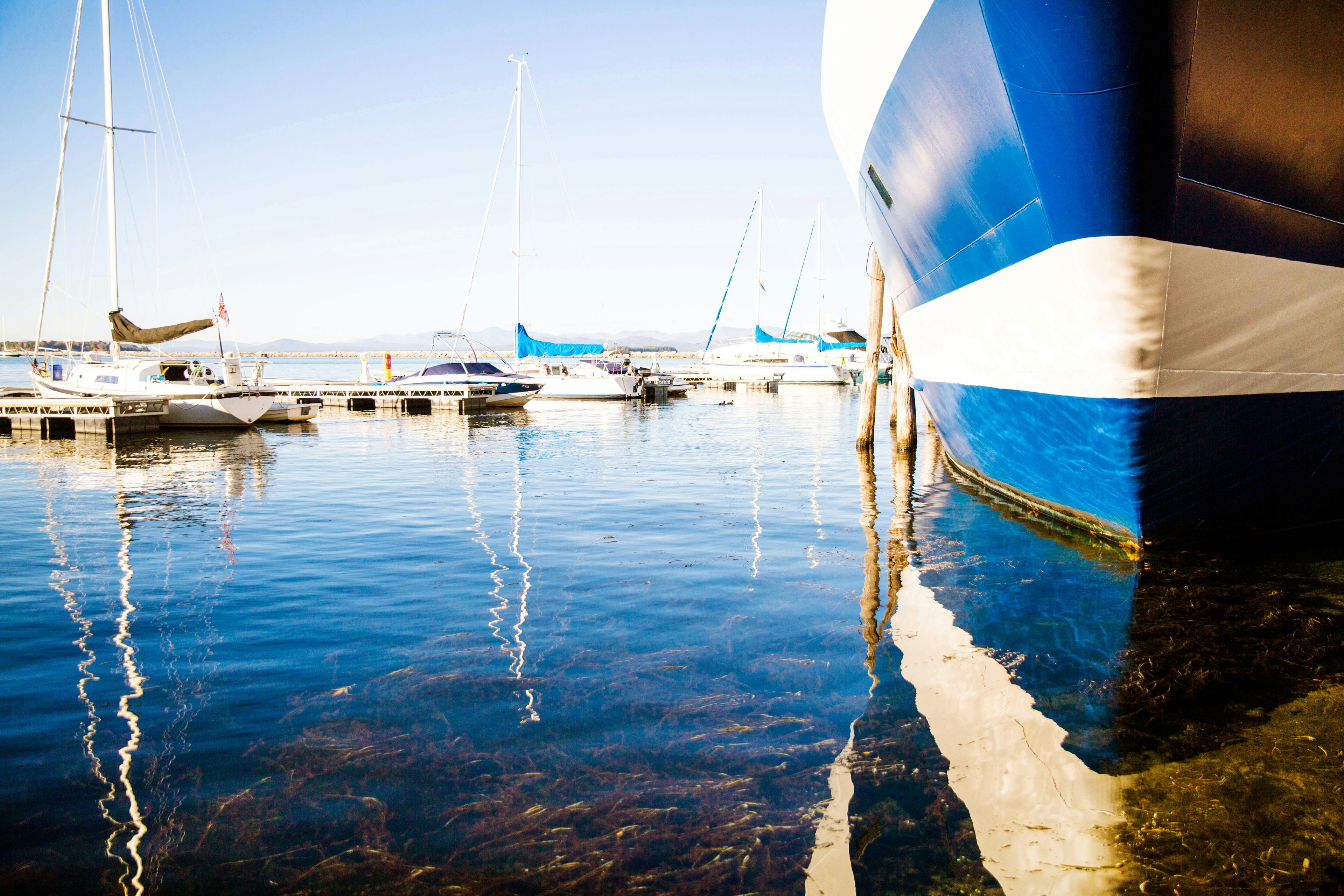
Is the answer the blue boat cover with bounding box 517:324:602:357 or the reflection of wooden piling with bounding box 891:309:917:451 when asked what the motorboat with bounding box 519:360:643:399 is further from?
the reflection of wooden piling with bounding box 891:309:917:451

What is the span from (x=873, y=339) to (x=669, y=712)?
13571 millimetres

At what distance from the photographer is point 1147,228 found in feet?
16.5

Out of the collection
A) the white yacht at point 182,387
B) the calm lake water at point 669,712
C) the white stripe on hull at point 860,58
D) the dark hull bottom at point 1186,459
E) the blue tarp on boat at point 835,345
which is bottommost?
the calm lake water at point 669,712

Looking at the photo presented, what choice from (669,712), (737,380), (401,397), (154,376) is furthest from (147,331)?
(737,380)

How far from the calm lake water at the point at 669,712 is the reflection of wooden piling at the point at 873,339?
8.11m

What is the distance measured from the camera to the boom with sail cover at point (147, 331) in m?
23.5

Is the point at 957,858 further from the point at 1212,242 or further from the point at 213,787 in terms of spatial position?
the point at 1212,242

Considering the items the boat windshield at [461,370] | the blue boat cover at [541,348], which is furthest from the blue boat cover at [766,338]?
the boat windshield at [461,370]

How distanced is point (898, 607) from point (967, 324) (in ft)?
10.8

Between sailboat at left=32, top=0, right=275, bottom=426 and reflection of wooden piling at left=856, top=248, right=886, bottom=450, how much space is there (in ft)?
58.8

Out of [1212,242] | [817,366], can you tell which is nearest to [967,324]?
[1212,242]

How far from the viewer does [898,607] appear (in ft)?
19.9

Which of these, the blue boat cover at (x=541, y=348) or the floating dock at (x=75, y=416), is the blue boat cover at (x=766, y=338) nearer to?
the blue boat cover at (x=541, y=348)

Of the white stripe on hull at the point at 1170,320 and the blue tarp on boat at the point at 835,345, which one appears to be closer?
the white stripe on hull at the point at 1170,320
